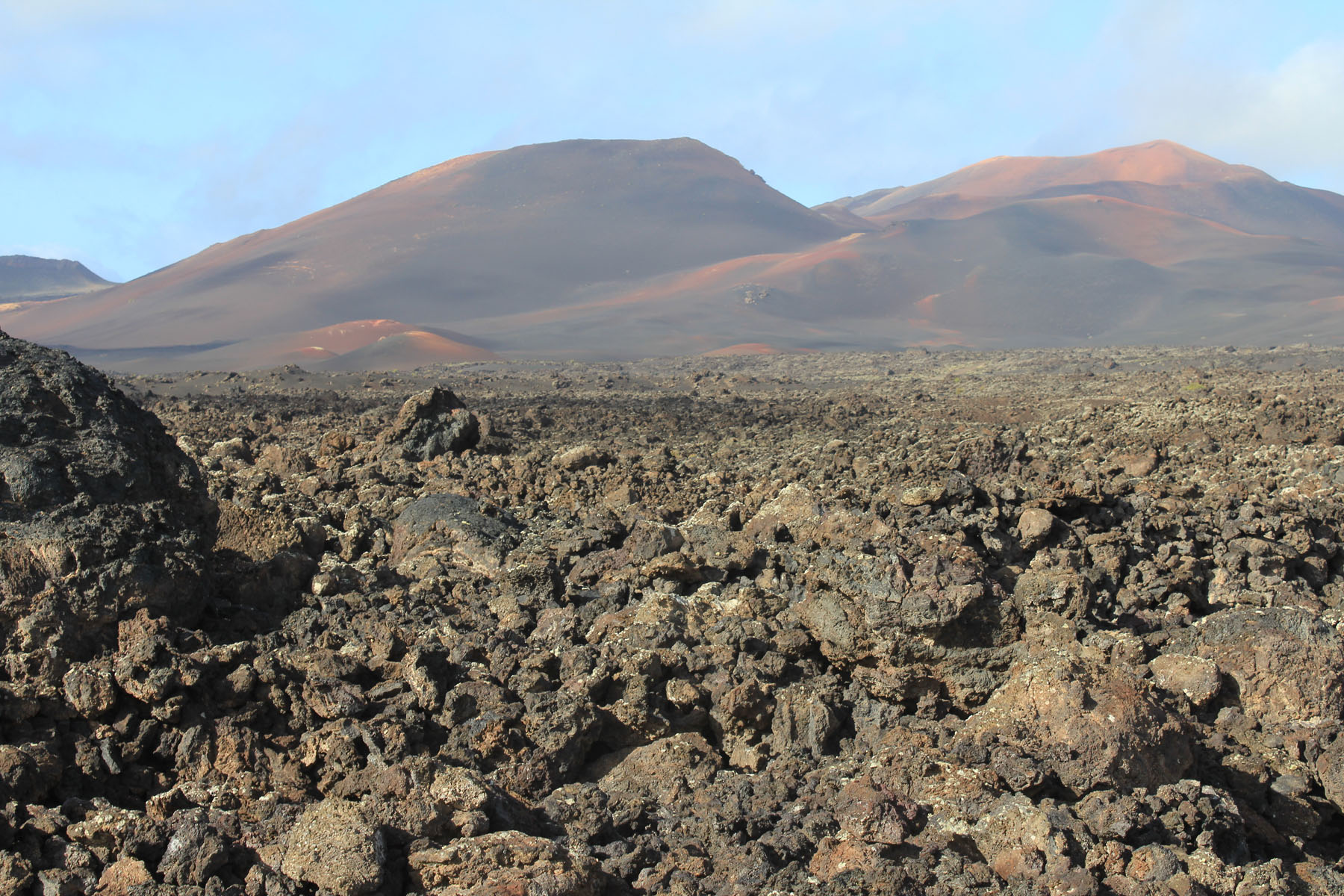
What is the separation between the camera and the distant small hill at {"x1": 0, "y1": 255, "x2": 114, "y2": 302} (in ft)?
337

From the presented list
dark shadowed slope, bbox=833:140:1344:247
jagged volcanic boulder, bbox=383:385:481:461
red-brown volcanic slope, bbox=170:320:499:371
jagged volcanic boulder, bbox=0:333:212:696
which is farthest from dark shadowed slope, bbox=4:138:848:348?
jagged volcanic boulder, bbox=0:333:212:696

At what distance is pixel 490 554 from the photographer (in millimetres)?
6168

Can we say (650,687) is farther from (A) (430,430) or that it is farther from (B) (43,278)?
(B) (43,278)

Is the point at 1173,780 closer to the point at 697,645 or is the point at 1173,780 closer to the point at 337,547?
the point at 697,645

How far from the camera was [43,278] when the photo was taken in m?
108

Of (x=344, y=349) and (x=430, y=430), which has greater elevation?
(x=344, y=349)

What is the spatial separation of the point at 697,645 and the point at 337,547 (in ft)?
9.43

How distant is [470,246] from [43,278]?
66.5 metres

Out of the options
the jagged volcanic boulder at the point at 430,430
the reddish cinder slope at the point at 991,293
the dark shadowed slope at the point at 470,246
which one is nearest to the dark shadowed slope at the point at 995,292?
the reddish cinder slope at the point at 991,293

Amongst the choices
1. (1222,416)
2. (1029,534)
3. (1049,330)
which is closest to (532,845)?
(1029,534)

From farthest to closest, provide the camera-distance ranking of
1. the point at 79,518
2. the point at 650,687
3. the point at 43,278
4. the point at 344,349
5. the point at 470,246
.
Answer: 1. the point at 43,278
2. the point at 470,246
3. the point at 344,349
4. the point at 650,687
5. the point at 79,518

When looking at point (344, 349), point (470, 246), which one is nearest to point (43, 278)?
point (470, 246)

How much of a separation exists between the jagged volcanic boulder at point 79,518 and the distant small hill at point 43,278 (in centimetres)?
10920

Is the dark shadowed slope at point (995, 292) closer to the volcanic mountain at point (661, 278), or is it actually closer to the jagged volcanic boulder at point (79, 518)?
the volcanic mountain at point (661, 278)
